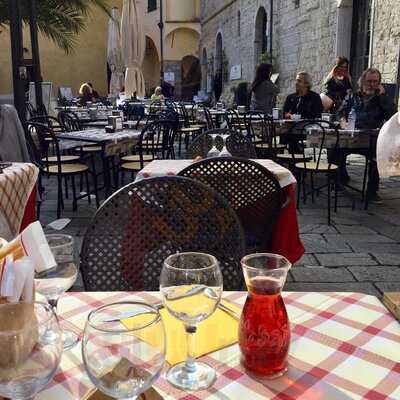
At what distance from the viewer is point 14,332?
2.13 ft

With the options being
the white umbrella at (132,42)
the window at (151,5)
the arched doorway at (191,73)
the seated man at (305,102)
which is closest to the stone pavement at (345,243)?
the seated man at (305,102)

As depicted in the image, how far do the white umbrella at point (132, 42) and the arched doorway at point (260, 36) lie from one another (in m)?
5.11

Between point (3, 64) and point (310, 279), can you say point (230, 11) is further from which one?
point (310, 279)

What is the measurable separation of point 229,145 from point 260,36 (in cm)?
1263

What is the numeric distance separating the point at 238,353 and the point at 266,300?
134 millimetres

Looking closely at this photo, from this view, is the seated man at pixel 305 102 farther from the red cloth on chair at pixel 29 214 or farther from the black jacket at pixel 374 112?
the red cloth on chair at pixel 29 214

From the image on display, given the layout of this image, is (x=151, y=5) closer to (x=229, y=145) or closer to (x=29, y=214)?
(x=29, y=214)

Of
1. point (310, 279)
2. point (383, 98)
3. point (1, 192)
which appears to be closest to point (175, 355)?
point (1, 192)

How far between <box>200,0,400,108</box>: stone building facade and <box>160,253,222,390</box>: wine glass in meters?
7.11

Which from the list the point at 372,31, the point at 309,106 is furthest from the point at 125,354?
the point at 372,31

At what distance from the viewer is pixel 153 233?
1621mm

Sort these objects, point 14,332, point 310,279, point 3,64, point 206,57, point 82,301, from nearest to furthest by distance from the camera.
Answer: point 14,332
point 82,301
point 310,279
point 3,64
point 206,57

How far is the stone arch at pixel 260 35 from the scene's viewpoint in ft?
47.7

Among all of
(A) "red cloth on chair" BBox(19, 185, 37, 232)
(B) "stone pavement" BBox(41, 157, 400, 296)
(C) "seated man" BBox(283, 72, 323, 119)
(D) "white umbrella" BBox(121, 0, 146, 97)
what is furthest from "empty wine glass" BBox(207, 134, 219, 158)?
(D) "white umbrella" BBox(121, 0, 146, 97)
